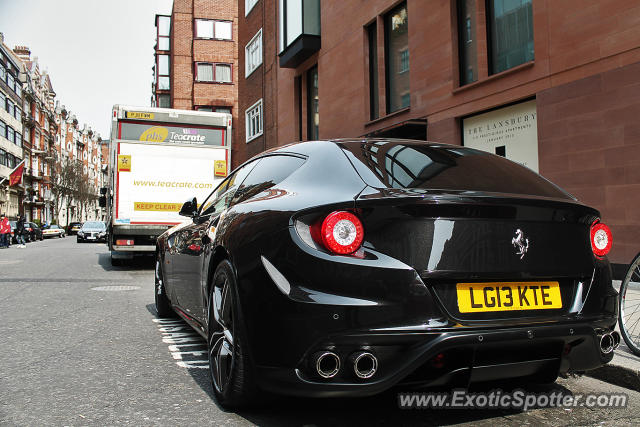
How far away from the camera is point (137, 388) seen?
12.0 ft

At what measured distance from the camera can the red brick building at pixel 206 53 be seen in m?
39.0

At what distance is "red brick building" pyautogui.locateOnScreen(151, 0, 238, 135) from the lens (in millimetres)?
38969

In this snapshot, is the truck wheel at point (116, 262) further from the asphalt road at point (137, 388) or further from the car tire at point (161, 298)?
the car tire at point (161, 298)

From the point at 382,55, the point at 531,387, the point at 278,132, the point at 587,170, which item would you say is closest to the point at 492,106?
the point at 587,170

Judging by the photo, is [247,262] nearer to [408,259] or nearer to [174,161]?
[408,259]

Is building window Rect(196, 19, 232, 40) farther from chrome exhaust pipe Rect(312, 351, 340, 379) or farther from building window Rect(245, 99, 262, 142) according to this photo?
chrome exhaust pipe Rect(312, 351, 340, 379)

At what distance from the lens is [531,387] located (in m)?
3.51

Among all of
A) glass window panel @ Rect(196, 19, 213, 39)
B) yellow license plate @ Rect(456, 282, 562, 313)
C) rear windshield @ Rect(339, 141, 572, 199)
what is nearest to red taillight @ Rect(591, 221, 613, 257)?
rear windshield @ Rect(339, 141, 572, 199)

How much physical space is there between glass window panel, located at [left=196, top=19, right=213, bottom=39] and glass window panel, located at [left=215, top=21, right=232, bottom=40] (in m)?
0.48

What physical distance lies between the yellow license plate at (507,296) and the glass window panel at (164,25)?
47434mm

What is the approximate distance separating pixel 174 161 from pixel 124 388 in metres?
9.76

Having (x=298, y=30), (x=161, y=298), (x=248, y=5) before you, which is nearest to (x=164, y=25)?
(x=248, y=5)

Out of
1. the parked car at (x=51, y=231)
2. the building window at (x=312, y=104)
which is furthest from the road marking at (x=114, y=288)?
the parked car at (x=51, y=231)

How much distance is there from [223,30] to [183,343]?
37.7 metres
